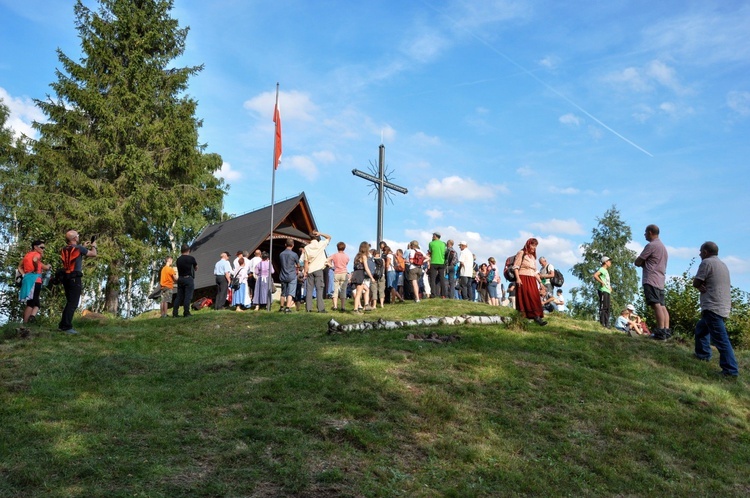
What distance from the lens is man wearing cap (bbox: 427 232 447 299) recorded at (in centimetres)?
1756

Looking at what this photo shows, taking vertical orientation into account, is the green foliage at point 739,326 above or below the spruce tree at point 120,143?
below

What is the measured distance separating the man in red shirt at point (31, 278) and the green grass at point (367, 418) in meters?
1.47

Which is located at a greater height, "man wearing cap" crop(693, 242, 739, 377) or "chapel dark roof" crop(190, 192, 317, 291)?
"chapel dark roof" crop(190, 192, 317, 291)

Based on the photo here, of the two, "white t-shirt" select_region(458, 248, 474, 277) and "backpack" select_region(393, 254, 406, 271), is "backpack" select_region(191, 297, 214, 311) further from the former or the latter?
"white t-shirt" select_region(458, 248, 474, 277)

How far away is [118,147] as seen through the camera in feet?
85.3

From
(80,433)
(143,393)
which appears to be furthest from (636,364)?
(80,433)

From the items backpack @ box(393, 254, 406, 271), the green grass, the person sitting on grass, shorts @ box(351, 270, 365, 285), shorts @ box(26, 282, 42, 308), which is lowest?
the green grass

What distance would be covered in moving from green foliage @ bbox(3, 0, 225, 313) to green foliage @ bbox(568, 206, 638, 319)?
88.8ft

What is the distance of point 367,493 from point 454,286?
14236mm

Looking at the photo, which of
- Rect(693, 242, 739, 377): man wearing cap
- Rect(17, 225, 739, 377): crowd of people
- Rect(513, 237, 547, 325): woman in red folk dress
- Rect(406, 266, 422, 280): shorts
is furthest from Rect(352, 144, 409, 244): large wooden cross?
Rect(693, 242, 739, 377): man wearing cap

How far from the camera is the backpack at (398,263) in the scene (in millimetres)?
18422

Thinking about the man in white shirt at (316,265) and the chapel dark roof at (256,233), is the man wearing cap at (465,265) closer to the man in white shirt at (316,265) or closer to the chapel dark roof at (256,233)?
the man in white shirt at (316,265)

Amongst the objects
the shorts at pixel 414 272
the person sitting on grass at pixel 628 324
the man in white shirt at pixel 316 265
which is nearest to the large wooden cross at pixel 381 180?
the shorts at pixel 414 272

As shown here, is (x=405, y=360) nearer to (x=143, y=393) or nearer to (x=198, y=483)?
(x=143, y=393)
